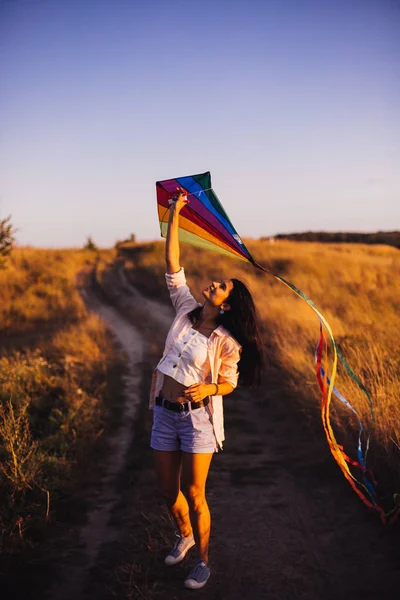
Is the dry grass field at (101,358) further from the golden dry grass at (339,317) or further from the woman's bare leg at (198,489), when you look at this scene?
the woman's bare leg at (198,489)

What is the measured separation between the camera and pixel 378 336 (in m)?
7.67

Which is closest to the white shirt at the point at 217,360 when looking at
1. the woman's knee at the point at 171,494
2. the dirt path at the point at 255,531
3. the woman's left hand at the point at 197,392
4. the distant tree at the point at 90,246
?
the woman's left hand at the point at 197,392

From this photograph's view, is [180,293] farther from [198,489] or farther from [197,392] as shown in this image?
[198,489]

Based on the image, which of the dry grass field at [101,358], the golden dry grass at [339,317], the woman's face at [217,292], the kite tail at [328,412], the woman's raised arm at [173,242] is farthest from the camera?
the golden dry grass at [339,317]

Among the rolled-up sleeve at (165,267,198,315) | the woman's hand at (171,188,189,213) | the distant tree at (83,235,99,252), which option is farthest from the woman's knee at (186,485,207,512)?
the distant tree at (83,235,99,252)

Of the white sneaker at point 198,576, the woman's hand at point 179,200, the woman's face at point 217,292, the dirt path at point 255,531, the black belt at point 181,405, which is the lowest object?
the dirt path at point 255,531

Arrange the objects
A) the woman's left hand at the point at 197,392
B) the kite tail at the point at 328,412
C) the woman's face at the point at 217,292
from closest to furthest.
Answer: the woman's left hand at the point at 197,392 < the woman's face at the point at 217,292 < the kite tail at the point at 328,412

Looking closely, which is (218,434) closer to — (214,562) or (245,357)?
(245,357)

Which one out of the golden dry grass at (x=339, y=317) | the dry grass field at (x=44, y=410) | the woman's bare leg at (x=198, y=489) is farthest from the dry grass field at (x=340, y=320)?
the dry grass field at (x=44, y=410)

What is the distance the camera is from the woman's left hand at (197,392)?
315 cm

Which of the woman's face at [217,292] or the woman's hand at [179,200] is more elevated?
the woman's hand at [179,200]

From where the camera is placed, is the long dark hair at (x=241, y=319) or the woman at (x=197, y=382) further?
the long dark hair at (x=241, y=319)

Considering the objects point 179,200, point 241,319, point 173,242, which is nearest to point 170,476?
point 241,319

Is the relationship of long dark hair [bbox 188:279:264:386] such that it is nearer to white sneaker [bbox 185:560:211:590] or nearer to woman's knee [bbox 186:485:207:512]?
woman's knee [bbox 186:485:207:512]
